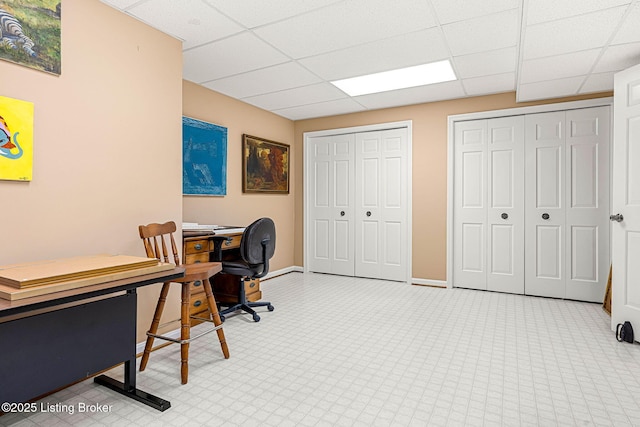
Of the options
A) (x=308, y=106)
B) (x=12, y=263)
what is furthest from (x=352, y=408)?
(x=308, y=106)

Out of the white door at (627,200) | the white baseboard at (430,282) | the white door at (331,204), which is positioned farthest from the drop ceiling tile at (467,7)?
the white baseboard at (430,282)

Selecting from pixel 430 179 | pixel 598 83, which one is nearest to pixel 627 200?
pixel 598 83

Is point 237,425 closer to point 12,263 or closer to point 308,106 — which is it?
point 12,263

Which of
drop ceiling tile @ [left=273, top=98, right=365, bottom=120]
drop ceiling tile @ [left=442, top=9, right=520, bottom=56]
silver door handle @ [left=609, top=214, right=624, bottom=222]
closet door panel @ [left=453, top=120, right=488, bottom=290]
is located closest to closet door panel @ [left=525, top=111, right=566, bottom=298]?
closet door panel @ [left=453, top=120, right=488, bottom=290]

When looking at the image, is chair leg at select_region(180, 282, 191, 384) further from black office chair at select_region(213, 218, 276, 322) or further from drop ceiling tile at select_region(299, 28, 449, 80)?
drop ceiling tile at select_region(299, 28, 449, 80)

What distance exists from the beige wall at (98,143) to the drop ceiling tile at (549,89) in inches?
138

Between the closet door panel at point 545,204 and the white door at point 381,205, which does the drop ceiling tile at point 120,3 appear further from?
the closet door panel at point 545,204

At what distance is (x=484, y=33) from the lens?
278cm

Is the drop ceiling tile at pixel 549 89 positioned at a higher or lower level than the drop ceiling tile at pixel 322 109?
lower

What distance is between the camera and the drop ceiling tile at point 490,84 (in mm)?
3764

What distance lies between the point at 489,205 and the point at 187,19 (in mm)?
3855

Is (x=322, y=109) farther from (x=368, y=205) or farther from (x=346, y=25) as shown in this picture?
(x=346, y=25)

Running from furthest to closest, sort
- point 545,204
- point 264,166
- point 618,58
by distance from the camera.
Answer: point 264,166, point 545,204, point 618,58

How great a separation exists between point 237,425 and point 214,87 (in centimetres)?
355
